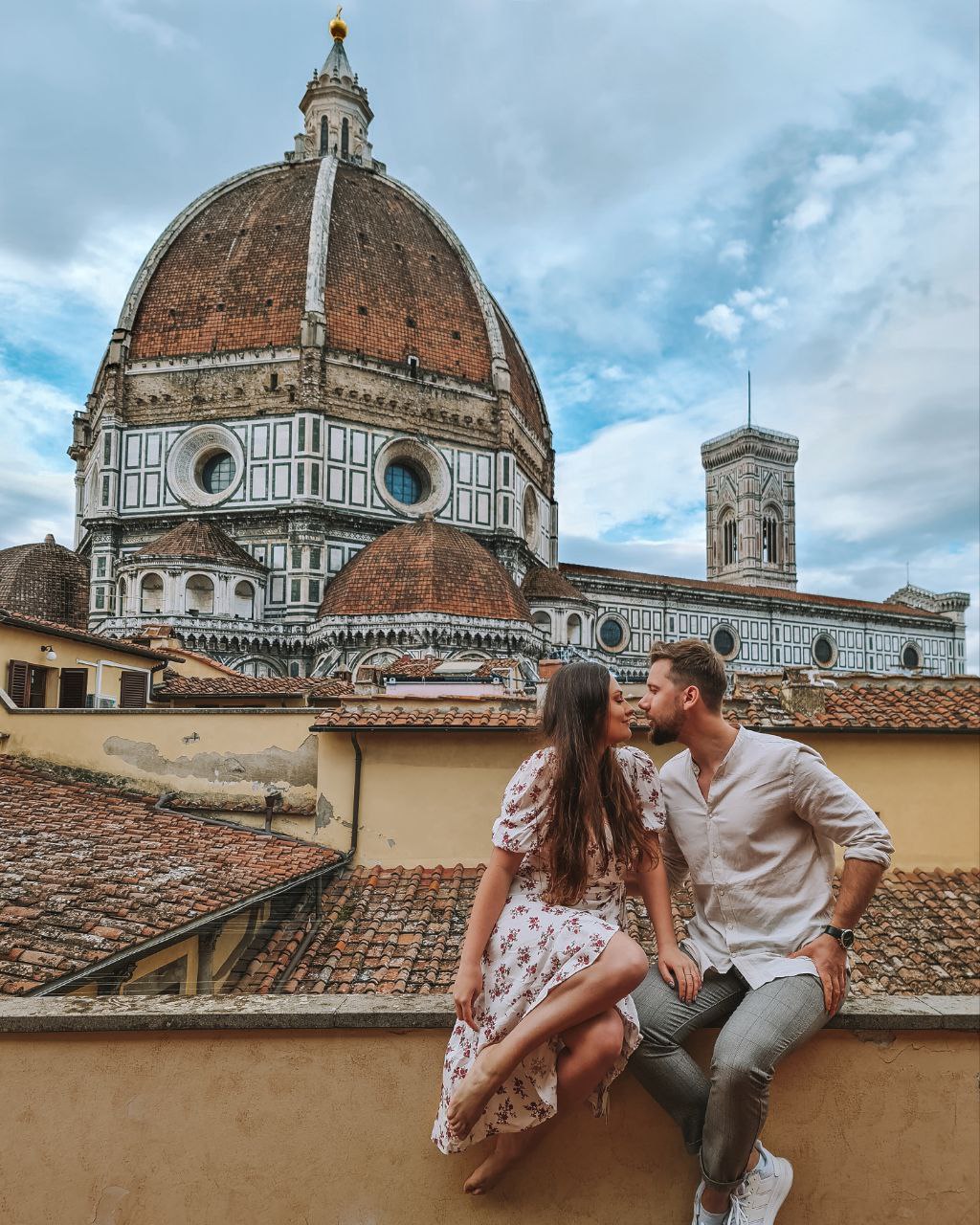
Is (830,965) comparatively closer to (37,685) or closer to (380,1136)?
(380,1136)

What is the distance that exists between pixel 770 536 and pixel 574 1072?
6615cm

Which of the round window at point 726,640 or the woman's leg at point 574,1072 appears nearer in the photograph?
the woman's leg at point 574,1072

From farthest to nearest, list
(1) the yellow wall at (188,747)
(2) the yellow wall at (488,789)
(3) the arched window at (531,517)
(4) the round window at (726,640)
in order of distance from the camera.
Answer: (4) the round window at (726,640) < (3) the arched window at (531,517) < (1) the yellow wall at (188,747) < (2) the yellow wall at (488,789)

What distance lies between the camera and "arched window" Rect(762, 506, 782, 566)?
64500 millimetres

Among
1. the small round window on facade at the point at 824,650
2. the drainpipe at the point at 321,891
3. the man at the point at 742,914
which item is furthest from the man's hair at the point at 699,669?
the small round window on facade at the point at 824,650

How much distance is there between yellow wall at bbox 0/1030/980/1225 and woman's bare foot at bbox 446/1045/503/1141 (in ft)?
0.66

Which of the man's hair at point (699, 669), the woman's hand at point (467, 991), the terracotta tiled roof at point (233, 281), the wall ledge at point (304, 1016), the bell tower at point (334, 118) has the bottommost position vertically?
the wall ledge at point (304, 1016)

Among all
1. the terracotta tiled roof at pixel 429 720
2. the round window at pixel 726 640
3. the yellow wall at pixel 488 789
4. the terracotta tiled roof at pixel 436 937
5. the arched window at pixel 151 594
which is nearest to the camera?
the terracotta tiled roof at pixel 436 937

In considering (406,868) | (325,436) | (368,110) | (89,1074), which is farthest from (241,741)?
(368,110)

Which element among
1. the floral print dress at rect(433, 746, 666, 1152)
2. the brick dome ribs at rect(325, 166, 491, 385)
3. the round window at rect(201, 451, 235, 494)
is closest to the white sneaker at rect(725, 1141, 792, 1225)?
the floral print dress at rect(433, 746, 666, 1152)

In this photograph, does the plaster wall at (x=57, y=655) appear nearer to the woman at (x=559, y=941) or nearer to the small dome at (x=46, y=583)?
the woman at (x=559, y=941)

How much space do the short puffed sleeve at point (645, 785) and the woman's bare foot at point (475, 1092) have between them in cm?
71

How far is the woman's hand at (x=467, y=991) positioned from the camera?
2172mm

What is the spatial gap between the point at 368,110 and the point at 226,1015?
157ft
